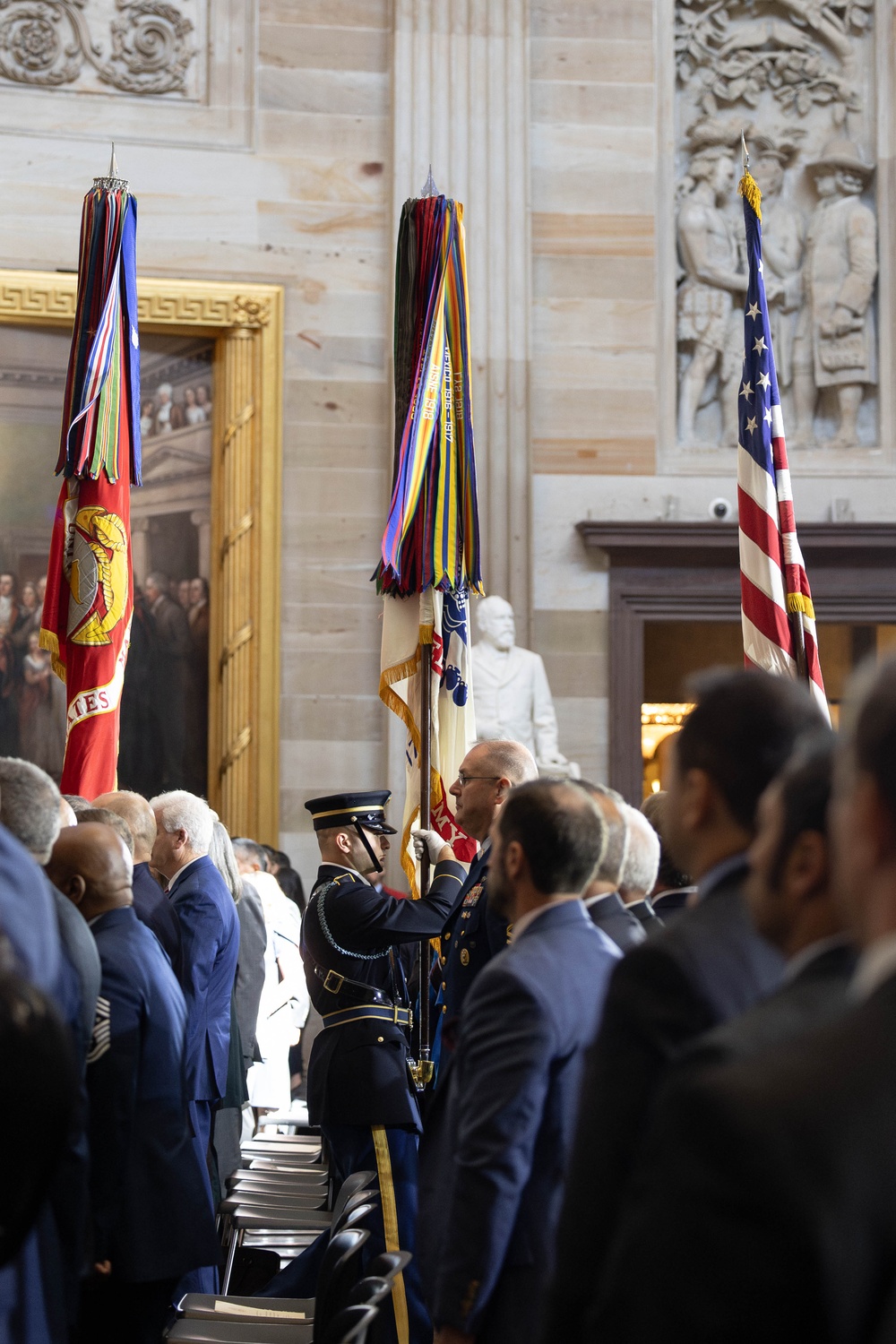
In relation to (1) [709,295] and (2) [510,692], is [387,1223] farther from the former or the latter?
(1) [709,295]

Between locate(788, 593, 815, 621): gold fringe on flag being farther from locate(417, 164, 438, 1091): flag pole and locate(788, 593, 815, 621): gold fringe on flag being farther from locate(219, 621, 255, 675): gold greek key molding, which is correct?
locate(219, 621, 255, 675): gold greek key molding

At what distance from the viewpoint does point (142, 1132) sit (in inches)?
143

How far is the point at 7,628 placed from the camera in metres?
10.5

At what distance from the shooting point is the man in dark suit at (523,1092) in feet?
8.89

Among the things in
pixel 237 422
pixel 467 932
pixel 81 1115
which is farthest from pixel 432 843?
pixel 237 422

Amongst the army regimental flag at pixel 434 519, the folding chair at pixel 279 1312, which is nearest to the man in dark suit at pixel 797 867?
the folding chair at pixel 279 1312

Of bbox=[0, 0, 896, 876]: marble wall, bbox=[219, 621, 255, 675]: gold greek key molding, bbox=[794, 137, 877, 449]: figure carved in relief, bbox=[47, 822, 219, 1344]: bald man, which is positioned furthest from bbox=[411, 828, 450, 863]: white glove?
bbox=[794, 137, 877, 449]: figure carved in relief

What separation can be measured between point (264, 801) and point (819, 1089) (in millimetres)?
9521

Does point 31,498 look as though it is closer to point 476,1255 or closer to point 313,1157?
point 313,1157

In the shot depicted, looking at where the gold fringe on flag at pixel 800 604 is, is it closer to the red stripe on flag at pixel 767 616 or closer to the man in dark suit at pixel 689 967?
the red stripe on flag at pixel 767 616

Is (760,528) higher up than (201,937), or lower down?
higher up

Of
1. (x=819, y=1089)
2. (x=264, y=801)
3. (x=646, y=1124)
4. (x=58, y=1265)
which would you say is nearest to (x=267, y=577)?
(x=264, y=801)

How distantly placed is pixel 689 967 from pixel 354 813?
3.37 metres

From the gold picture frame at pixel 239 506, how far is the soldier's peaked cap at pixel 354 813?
533cm
